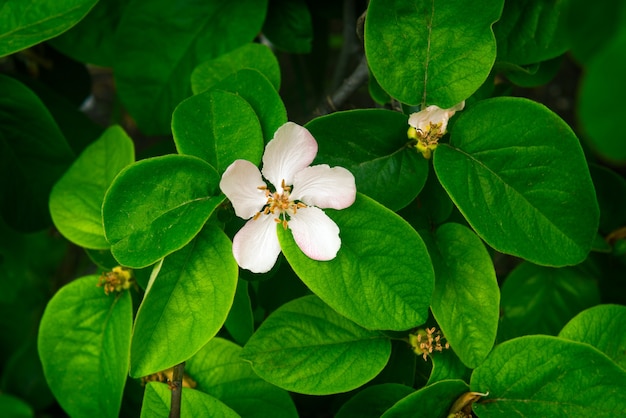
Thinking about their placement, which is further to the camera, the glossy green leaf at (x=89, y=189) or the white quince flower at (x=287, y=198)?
the glossy green leaf at (x=89, y=189)

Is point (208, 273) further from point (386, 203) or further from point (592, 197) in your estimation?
point (592, 197)

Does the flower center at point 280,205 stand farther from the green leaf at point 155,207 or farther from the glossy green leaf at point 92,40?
the glossy green leaf at point 92,40

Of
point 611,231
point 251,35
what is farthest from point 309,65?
point 611,231

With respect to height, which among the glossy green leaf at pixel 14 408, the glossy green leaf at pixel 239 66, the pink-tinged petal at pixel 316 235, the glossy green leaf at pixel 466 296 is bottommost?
the glossy green leaf at pixel 14 408

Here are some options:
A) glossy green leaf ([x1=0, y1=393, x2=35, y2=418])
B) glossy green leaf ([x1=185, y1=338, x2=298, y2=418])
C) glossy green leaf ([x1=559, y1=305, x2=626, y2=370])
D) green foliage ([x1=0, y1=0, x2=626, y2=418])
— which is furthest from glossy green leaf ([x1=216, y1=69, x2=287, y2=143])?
glossy green leaf ([x1=0, y1=393, x2=35, y2=418])

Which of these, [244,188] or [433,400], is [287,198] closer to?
[244,188]

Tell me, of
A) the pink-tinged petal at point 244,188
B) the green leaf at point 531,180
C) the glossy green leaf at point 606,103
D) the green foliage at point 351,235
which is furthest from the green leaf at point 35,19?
the glossy green leaf at point 606,103
